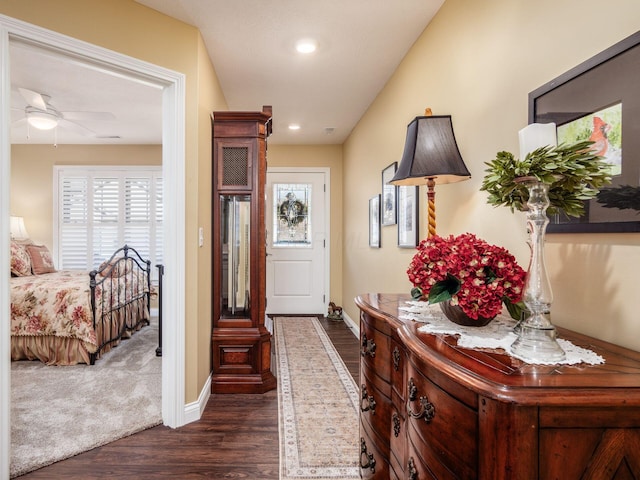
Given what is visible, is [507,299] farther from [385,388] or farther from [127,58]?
[127,58]

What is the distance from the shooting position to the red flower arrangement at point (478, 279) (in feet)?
3.32

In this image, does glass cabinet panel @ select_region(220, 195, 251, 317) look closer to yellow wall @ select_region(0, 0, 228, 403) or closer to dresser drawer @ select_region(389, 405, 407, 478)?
yellow wall @ select_region(0, 0, 228, 403)

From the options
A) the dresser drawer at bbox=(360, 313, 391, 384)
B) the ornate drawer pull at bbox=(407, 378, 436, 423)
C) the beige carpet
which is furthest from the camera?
the beige carpet

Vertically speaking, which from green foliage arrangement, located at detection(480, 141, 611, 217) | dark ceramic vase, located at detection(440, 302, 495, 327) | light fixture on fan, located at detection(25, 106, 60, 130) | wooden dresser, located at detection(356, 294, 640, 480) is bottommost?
wooden dresser, located at detection(356, 294, 640, 480)

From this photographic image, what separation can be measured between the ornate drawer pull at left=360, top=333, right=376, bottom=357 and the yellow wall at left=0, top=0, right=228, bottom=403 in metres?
1.26

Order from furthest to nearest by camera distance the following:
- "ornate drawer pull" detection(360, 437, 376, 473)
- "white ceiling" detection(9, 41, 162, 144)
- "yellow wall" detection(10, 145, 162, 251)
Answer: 1. "yellow wall" detection(10, 145, 162, 251)
2. "white ceiling" detection(9, 41, 162, 144)
3. "ornate drawer pull" detection(360, 437, 376, 473)

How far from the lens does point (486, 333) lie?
1062 millimetres

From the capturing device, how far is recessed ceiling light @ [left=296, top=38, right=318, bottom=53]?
103 inches

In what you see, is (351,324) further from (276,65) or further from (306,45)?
(306,45)

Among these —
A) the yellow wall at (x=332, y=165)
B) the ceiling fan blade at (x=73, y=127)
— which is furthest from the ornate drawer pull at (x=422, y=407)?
the yellow wall at (x=332, y=165)

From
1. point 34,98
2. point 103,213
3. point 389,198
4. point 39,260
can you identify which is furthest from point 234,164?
point 103,213

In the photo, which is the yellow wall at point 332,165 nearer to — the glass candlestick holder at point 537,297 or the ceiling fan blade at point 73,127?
the ceiling fan blade at point 73,127

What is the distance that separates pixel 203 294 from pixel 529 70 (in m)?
2.30

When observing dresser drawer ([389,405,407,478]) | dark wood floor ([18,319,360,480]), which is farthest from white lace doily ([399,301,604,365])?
dark wood floor ([18,319,360,480])
